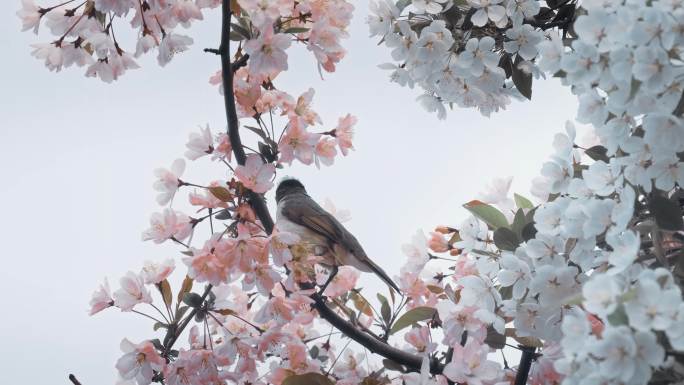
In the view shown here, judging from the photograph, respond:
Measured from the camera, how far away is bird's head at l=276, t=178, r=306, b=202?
320cm

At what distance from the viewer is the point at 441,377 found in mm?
2357

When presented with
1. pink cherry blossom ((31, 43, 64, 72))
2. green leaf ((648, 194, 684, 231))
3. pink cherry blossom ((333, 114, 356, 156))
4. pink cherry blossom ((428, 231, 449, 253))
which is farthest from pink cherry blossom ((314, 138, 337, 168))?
green leaf ((648, 194, 684, 231))

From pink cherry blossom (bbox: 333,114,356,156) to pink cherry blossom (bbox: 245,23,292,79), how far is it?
1.40 feet

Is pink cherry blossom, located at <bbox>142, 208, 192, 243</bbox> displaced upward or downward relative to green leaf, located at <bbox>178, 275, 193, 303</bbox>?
upward

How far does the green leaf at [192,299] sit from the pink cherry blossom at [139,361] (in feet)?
0.60

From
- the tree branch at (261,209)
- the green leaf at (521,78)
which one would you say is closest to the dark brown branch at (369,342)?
the tree branch at (261,209)

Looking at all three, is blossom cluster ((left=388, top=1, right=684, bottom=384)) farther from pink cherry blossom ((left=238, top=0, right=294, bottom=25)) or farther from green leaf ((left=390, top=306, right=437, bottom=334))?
pink cherry blossom ((left=238, top=0, right=294, bottom=25))

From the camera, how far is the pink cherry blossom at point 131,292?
2422mm

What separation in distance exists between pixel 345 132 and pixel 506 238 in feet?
2.35

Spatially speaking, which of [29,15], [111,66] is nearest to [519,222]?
[111,66]

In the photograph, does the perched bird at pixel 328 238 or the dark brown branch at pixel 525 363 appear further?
the perched bird at pixel 328 238

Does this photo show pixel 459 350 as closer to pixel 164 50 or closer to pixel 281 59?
pixel 281 59

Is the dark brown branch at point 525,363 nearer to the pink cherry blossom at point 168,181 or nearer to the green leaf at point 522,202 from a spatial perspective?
the green leaf at point 522,202

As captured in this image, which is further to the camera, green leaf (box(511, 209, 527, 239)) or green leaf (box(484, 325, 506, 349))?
green leaf (box(484, 325, 506, 349))
